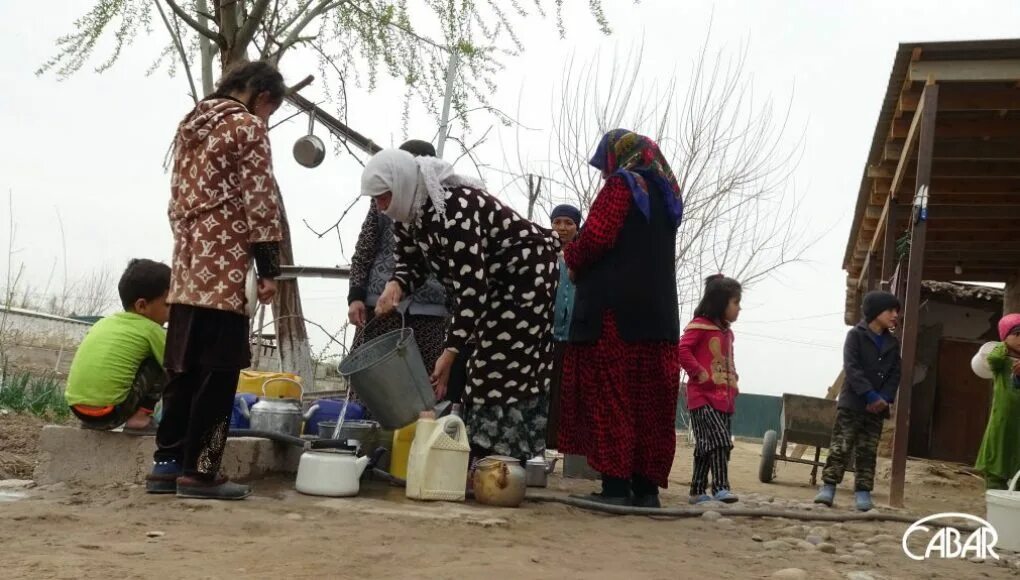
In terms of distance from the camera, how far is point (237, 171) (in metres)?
4.09

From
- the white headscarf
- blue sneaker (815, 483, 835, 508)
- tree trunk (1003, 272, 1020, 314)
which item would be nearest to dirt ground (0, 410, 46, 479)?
the white headscarf

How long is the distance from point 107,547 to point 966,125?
7457 millimetres

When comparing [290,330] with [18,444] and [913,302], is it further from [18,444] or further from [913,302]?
[913,302]

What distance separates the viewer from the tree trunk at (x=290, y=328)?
821cm

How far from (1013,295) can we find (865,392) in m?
7.08

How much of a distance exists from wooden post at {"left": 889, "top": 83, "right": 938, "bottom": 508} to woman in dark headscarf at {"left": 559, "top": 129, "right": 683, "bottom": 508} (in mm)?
2485

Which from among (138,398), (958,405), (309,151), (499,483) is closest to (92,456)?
(138,398)

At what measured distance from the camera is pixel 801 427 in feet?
30.5

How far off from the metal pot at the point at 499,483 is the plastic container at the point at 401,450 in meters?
0.52

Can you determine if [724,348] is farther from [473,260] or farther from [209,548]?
[209,548]

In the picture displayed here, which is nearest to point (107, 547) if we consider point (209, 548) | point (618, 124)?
point (209, 548)

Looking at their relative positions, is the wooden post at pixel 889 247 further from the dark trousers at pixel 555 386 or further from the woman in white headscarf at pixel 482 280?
Answer: the woman in white headscarf at pixel 482 280

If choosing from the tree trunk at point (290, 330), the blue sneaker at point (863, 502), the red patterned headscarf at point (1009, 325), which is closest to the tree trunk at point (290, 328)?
the tree trunk at point (290, 330)

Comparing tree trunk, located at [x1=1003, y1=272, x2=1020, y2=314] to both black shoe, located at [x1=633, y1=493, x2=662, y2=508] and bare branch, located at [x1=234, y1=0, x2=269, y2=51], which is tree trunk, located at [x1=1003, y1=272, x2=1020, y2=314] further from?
bare branch, located at [x1=234, y1=0, x2=269, y2=51]
